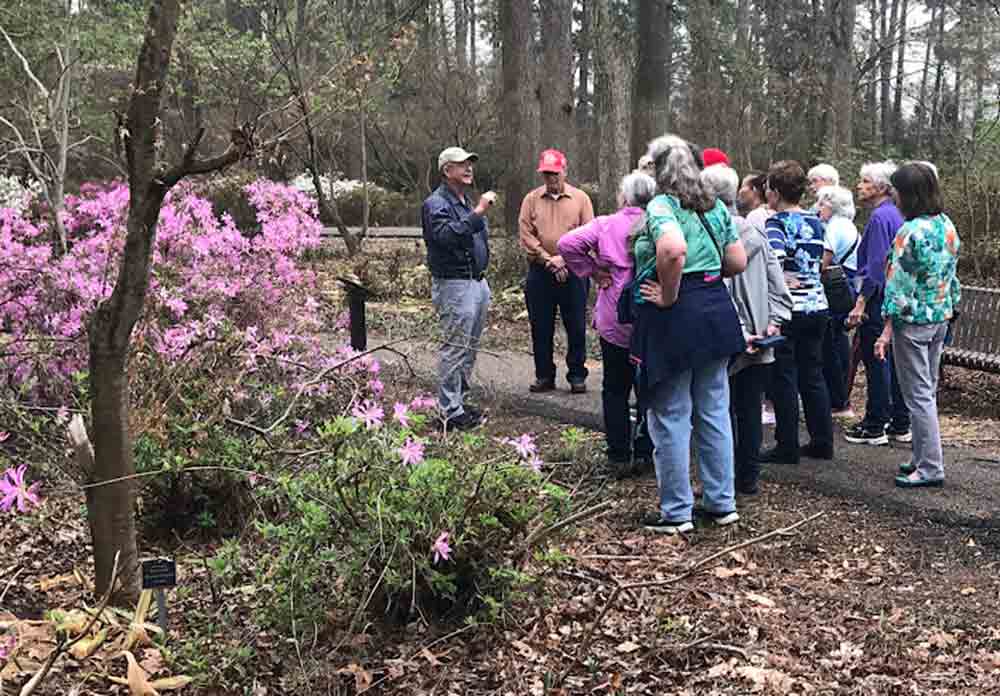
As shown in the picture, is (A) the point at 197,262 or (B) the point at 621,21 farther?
(B) the point at 621,21

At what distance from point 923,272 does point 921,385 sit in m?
0.58

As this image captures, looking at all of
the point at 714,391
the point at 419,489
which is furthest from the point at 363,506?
the point at 714,391

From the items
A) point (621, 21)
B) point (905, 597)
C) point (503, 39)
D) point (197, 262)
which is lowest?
point (905, 597)

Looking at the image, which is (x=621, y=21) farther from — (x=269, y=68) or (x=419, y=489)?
(x=419, y=489)

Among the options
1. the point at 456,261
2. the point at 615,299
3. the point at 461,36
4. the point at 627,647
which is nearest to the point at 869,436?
the point at 615,299

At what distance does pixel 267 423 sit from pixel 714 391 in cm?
214

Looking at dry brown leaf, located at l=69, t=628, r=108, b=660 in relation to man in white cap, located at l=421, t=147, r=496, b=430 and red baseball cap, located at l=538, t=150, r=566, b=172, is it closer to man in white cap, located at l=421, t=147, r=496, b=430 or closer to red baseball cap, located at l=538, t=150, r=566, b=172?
man in white cap, located at l=421, t=147, r=496, b=430

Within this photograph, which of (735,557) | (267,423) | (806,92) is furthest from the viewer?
(806,92)

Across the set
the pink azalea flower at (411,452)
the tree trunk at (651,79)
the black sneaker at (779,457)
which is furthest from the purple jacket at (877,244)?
the tree trunk at (651,79)

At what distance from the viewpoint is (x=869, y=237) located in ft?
21.2

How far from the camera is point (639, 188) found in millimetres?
5445

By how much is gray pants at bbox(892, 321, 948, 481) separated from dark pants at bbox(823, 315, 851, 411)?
53.2 inches

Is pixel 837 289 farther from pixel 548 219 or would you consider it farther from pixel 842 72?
pixel 842 72

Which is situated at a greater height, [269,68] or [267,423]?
[269,68]
